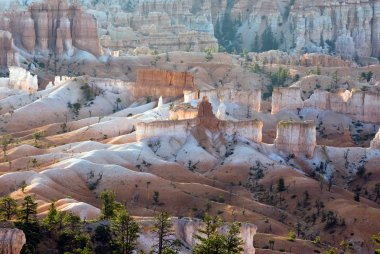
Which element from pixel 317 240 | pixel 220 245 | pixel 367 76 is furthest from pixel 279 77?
pixel 220 245

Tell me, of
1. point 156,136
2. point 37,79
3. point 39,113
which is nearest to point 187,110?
point 156,136

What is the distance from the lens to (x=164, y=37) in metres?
171

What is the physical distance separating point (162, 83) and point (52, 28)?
972 inches

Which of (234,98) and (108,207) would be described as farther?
(234,98)

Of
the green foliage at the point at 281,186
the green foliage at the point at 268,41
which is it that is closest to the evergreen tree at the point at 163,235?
the green foliage at the point at 281,186

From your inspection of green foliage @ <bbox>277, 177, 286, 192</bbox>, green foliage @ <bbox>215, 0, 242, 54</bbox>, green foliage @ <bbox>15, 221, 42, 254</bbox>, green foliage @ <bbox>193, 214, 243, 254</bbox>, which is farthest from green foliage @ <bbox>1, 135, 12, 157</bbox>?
green foliage @ <bbox>215, 0, 242, 54</bbox>

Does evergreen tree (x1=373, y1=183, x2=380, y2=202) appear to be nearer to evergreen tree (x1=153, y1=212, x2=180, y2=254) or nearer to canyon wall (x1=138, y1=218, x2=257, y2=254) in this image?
canyon wall (x1=138, y1=218, x2=257, y2=254)

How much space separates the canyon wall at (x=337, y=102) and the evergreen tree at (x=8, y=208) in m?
50.2

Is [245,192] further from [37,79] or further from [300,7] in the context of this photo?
[300,7]

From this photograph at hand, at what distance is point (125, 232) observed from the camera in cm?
5775

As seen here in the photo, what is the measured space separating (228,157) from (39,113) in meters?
24.8

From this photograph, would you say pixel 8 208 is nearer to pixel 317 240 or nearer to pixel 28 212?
pixel 28 212

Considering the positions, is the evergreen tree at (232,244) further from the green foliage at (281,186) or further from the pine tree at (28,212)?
the green foliage at (281,186)

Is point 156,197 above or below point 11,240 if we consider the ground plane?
below
